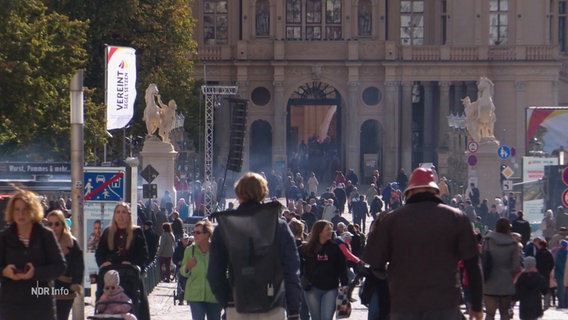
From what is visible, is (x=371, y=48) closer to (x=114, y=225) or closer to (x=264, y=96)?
(x=264, y=96)

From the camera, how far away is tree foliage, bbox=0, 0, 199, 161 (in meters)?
35.4

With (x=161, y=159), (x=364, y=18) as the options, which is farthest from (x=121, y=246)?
(x=364, y=18)

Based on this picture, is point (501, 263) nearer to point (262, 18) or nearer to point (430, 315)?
point (430, 315)

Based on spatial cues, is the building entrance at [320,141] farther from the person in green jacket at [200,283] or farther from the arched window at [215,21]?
the person in green jacket at [200,283]

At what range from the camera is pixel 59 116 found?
39.2 meters

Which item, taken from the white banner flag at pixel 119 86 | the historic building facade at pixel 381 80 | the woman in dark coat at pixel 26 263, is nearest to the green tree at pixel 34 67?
the white banner flag at pixel 119 86

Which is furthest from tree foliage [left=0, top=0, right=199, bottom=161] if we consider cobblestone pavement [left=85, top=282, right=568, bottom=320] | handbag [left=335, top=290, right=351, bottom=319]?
handbag [left=335, top=290, right=351, bottom=319]

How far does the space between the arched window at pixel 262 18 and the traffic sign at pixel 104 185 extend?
60322 millimetres

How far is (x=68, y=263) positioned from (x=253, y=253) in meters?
3.06

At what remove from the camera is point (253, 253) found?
11680 millimetres

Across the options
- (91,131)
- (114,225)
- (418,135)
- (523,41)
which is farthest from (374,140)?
(114,225)

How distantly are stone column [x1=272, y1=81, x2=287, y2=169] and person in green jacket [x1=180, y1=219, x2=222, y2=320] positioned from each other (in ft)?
203

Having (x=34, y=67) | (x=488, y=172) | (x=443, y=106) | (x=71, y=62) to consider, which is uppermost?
(x=71, y=62)

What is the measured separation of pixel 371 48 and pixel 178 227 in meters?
43.2
